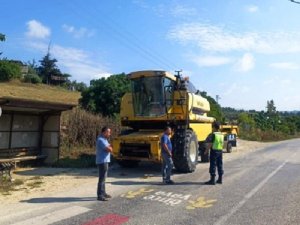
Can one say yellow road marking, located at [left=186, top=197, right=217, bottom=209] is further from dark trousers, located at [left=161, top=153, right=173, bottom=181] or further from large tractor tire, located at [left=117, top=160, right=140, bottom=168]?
large tractor tire, located at [left=117, top=160, right=140, bottom=168]

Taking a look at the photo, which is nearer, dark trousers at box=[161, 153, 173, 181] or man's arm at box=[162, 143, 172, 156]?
dark trousers at box=[161, 153, 173, 181]

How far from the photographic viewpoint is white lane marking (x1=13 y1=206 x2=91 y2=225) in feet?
26.0

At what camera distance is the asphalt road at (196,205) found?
8.21 metres

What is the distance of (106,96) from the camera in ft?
94.8

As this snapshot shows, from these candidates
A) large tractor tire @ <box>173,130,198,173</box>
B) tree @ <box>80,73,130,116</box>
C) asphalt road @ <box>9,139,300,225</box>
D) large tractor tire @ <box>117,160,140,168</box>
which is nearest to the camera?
asphalt road @ <box>9,139,300,225</box>

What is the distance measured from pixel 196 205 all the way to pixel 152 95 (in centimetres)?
778

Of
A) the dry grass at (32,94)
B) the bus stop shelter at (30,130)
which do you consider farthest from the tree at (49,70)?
the bus stop shelter at (30,130)

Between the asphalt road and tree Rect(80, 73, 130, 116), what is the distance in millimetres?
15517

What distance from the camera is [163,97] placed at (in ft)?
54.1

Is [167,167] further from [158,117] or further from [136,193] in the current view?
[158,117]

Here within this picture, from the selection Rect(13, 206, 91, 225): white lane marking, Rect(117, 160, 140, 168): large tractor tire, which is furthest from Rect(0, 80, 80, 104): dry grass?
Rect(13, 206, 91, 225): white lane marking

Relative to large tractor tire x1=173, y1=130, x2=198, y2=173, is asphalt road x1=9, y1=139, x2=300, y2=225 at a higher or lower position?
lower

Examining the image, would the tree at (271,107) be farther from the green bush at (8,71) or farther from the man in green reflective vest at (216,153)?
the man in green reflective vest at (216,153)

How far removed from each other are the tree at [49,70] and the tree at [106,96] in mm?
36678
